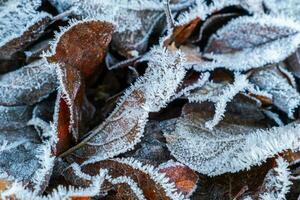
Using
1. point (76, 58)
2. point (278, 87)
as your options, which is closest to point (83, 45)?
point (76, 58)

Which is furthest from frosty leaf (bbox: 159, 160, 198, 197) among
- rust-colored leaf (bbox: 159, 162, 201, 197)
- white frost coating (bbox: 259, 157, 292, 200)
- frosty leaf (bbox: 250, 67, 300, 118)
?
frosty leaf (bbox: 250, 67, 300, 118)

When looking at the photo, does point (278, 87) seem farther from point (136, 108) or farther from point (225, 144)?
point (136, 108)

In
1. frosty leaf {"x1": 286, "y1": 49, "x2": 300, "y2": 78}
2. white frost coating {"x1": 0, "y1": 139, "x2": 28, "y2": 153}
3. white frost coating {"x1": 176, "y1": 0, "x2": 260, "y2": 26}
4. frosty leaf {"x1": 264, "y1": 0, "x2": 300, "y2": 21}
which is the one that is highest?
white frost coating {"x1": 176, "y1": 0, "x2": 260, "y2": 26}

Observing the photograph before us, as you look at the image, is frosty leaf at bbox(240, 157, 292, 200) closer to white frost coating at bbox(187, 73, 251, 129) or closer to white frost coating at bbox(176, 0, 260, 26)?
white frost coating at bbox(187, 73, 251, 129)

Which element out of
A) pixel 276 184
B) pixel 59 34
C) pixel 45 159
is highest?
pixel 59 34

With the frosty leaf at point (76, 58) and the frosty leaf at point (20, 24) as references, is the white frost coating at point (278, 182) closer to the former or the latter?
the frosty leaf at point (76, 58)

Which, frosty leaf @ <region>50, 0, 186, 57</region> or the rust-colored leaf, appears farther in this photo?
frosty leaf @ <region>50, 0, 186, 57</region>

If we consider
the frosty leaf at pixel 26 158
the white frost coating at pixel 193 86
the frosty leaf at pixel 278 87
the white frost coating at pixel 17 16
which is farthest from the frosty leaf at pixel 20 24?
the frosty leaf at pixel 278 87

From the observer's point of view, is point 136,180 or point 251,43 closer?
point 136,180
